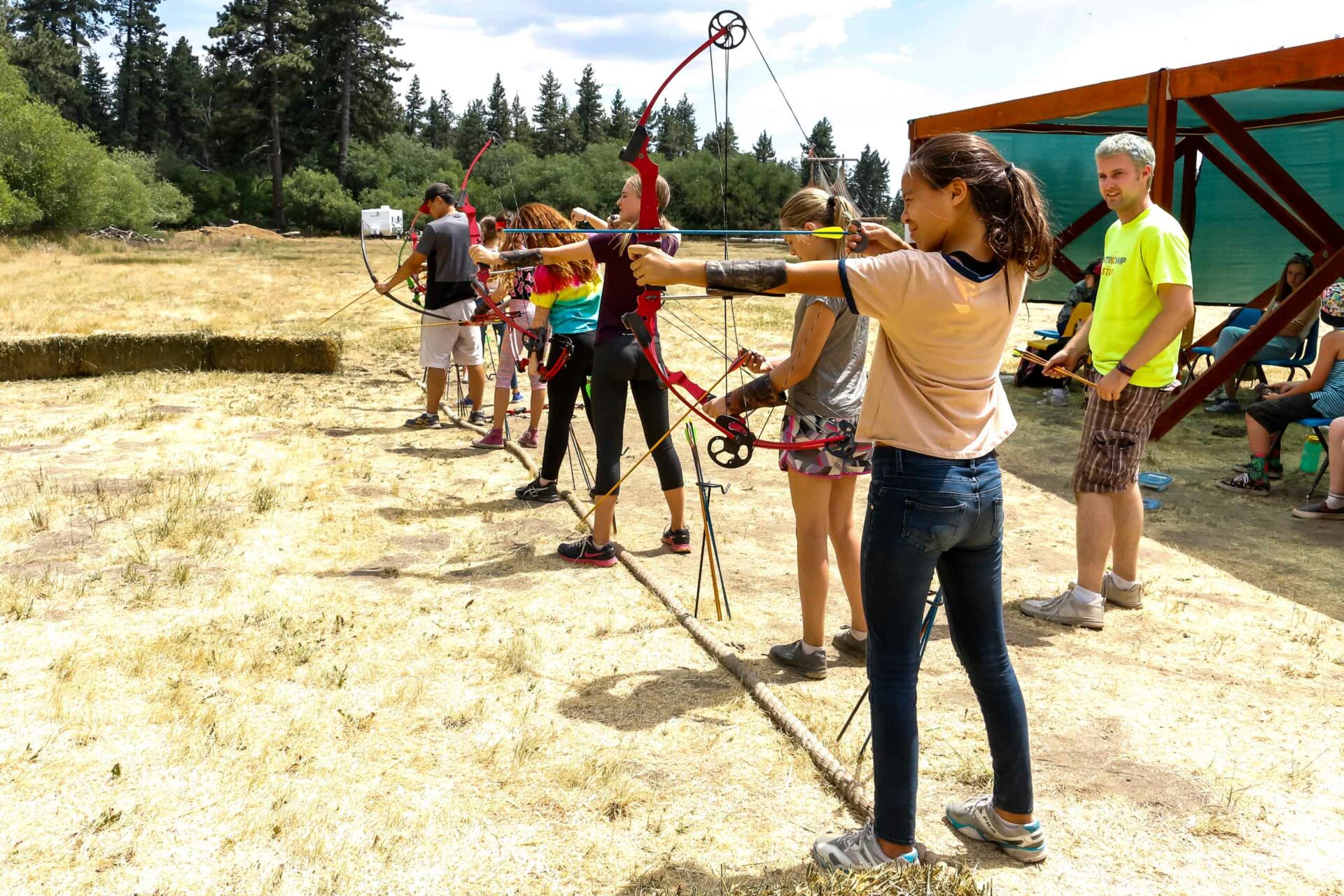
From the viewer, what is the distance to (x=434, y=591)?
4309mm

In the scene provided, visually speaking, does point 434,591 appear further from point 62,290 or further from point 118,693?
point 62,290

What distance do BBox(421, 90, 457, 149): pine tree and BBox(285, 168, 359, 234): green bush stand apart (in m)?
28.3

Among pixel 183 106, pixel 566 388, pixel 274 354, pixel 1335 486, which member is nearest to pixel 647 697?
pixel 566 388

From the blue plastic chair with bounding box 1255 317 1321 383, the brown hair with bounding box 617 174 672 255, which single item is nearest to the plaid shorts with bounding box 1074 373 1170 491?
the brown hair with bounding box 617 174 672 255

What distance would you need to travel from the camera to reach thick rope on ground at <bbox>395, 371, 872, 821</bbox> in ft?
8.76

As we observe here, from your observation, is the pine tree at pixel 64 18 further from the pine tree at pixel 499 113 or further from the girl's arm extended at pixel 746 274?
the girl's arm extended at pixel 746 274

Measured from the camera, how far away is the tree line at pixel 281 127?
41531 mm

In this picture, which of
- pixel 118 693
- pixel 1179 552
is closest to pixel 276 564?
pixel 118 693

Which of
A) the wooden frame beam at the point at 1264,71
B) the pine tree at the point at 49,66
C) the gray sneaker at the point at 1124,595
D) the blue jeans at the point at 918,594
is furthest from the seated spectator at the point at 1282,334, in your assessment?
the pine tree at the point at 49,66

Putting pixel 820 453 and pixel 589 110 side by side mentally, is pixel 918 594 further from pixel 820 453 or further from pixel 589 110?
pixel 589 110

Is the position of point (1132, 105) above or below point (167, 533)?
above

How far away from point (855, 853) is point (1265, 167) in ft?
22.7

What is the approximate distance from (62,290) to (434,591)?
1486 cm

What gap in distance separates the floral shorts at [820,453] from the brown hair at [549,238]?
219 cm
